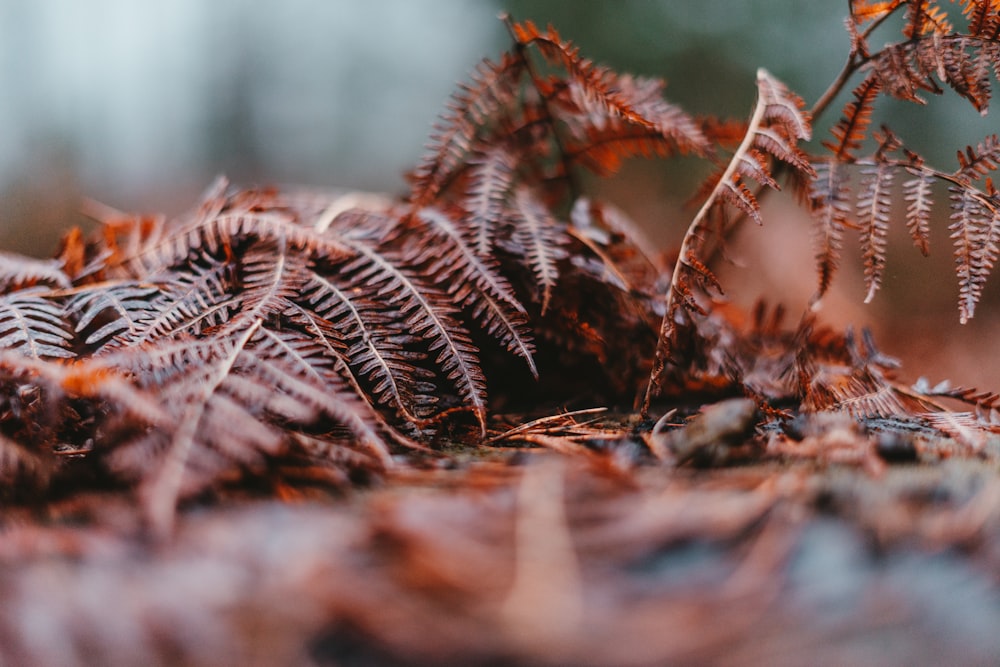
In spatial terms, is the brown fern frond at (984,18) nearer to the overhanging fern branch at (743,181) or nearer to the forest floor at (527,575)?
the overhanging fern branch at (743,181)

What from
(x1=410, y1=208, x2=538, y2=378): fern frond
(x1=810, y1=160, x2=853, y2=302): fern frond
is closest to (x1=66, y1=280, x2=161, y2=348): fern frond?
(x1=410, y1=208, x2=538, y2=378): fern frond

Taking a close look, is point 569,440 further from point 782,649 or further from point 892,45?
point 892,45

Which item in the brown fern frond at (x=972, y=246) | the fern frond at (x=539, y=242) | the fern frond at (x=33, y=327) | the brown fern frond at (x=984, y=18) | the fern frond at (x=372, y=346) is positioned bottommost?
the fern frond at (x=33, y=327)

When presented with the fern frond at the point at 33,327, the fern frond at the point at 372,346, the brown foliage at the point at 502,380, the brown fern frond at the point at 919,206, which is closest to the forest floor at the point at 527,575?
the brown foliage at the point at 502,380

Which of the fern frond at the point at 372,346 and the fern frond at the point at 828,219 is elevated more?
the fern frond at the point at 828,219

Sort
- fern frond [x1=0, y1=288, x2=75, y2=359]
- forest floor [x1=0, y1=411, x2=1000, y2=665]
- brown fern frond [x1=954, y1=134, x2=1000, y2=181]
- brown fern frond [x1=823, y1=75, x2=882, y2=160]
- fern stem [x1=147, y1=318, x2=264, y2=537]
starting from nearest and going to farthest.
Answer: forest floor [x1=0, y1=411, x2=1000, y2=665], fern stem [x1=147, y1=318, x2=264, y2=537], fern frond [x1=0, y1=288, x2=75, y2=359], brown fern frond [x1=954, y1=134, x2=1000, y2=181], brown fern frond [x1=823, y1=75, x2=882, y2=160]

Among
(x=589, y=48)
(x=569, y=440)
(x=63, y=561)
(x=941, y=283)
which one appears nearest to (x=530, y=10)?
(x=589, y=48)

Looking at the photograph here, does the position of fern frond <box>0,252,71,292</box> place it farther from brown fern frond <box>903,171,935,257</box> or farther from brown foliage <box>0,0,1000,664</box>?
brown fern frond <box>903,171,935,257</box>

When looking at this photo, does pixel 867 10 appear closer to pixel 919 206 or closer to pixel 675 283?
pixel 919 206
